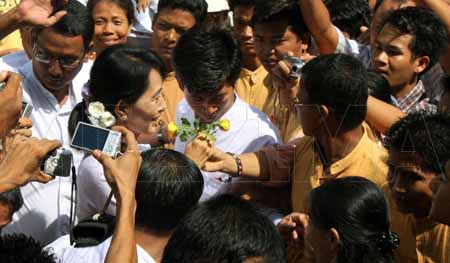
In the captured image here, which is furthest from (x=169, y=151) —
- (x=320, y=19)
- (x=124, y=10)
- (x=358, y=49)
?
(x=124, y=10)

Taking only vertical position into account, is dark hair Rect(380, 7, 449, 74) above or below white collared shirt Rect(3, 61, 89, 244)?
above

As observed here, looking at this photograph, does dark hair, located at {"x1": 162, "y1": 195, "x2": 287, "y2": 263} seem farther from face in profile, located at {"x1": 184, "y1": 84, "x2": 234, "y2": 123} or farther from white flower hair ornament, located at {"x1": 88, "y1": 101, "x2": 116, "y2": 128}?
face in profile, located at {"x1": 184, "y1": 84, "x2": 234, "y2": 123}

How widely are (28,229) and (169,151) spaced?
918 mm

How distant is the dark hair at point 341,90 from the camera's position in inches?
137

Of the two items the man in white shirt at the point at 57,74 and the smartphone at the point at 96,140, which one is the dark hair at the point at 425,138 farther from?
the man in white shirt at the point at 57,74

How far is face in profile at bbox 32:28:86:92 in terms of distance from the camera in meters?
4.05

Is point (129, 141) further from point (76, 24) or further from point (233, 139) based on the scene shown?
point (76, 24)

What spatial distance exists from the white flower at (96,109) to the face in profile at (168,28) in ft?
4.67

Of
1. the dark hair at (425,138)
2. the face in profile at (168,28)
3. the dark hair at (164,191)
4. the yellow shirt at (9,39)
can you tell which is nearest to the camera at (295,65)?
the dark hair at (425,138)

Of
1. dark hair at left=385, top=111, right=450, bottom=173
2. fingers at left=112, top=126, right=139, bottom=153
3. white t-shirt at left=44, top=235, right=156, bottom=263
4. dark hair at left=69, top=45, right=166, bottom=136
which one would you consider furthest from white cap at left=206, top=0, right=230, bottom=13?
white t-shirt at left=44, top=235, right=156, bottom=263

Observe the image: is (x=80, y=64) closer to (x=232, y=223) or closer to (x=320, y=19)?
(x=320, y=19)

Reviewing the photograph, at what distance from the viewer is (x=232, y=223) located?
7.42 feet

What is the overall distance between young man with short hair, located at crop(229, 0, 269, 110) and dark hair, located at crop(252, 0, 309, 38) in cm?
27

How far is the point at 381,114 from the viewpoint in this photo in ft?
12.3
